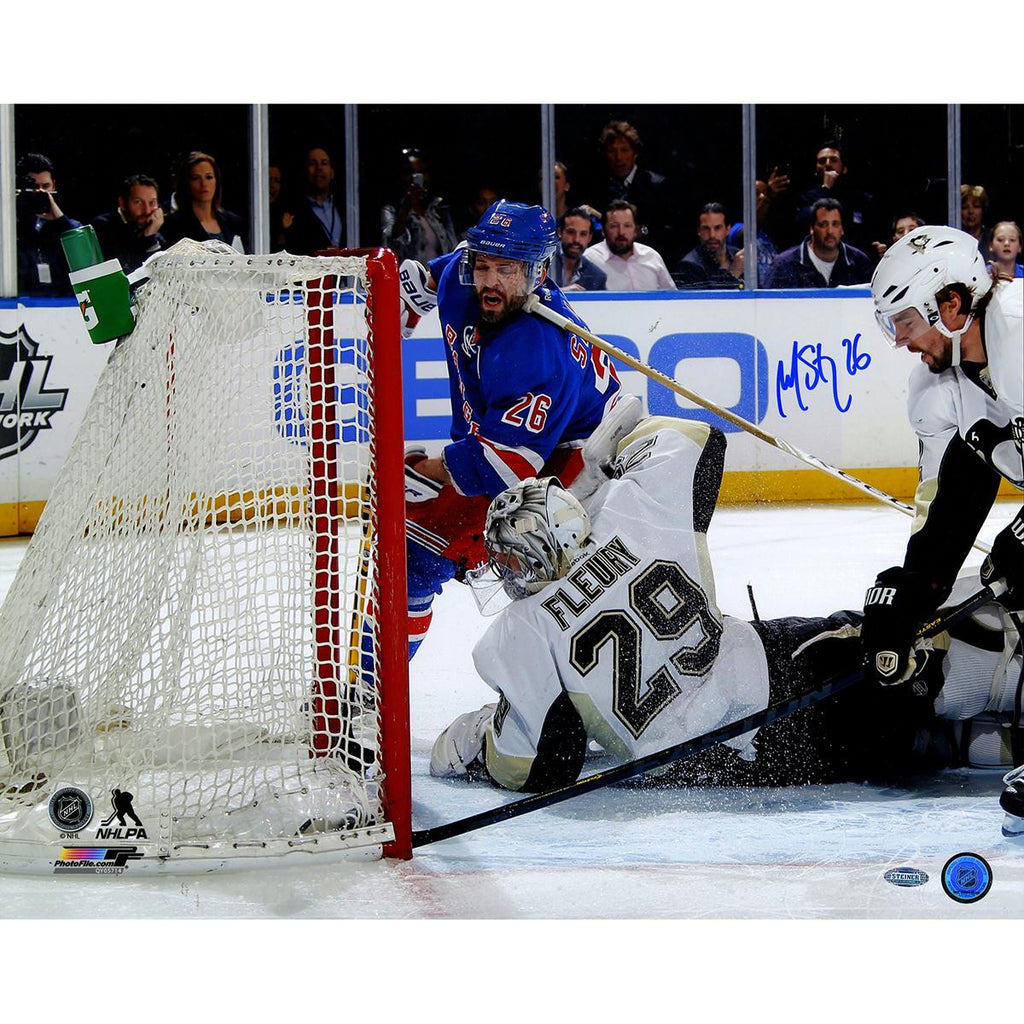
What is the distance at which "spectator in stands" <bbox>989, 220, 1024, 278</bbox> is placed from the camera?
19.4ft

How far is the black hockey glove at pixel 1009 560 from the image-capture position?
2.32 m

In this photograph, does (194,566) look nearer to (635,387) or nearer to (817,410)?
(635,387)

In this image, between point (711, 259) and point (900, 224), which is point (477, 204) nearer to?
point (711, 259)

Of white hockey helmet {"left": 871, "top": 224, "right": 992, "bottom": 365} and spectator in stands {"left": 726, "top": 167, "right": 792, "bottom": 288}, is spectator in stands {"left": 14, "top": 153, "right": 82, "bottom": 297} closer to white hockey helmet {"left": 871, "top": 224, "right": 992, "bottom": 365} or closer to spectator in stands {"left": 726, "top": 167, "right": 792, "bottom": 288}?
spectator in stands {"left": 726, "top": 167, "right": 792, "bottom": 288}

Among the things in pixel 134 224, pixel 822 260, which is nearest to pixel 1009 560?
pixel 822 260

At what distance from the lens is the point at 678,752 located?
2301 millimetres

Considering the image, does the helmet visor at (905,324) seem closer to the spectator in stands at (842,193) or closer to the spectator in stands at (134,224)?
the spectator in stands at (134,224)

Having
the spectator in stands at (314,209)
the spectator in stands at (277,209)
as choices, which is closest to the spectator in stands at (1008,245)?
the spectator in stands at (314,209)

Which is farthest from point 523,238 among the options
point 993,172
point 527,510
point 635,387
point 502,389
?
point 993,172

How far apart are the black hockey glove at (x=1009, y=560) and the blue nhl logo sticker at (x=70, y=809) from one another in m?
1.49

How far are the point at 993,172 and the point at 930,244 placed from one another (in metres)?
3.82

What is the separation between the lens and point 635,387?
5441mm

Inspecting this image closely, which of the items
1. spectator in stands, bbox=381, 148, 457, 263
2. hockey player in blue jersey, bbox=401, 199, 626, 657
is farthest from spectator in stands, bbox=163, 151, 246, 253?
hockey player in blue jersey, bbox=401, 199, 626, 657

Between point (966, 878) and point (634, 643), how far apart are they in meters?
0.68
